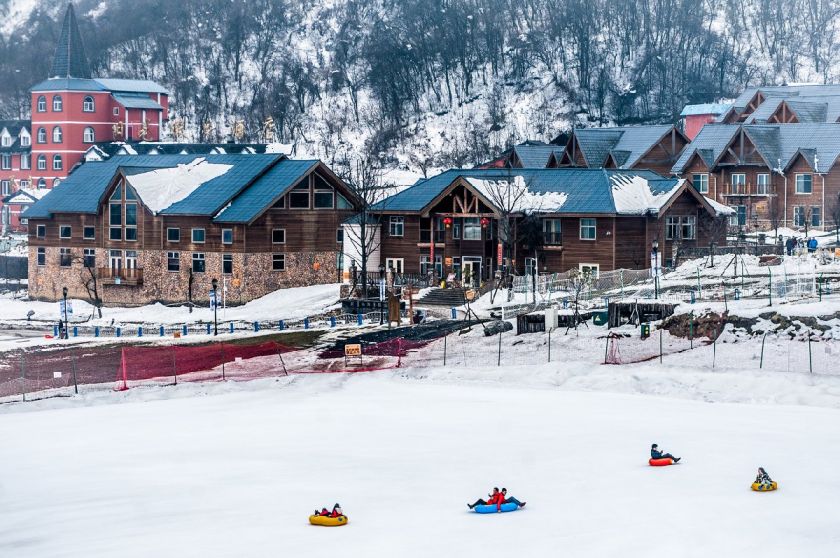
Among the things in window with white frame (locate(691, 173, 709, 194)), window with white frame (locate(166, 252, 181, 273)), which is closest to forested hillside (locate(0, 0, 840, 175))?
window with white frame (locate(691, 173, 709, 194))

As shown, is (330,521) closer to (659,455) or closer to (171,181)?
(659,455)

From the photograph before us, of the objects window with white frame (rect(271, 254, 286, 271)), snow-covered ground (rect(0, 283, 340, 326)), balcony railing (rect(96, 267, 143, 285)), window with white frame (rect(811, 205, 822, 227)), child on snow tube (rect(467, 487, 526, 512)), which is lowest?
child on snow tube (rect(467, 487, 526, 512))

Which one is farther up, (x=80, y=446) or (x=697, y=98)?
(x=697, y=98)

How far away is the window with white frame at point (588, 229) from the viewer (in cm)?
6656

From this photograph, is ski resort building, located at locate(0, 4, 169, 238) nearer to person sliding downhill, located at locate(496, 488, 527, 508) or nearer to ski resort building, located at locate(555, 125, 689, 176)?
ski resort building, located at locate(555, 125, 689, 176)

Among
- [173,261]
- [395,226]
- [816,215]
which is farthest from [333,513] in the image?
[816,215]

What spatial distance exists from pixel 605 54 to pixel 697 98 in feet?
47.5

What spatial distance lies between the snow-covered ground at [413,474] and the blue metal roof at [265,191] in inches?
1157

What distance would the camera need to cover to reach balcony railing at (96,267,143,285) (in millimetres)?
74562

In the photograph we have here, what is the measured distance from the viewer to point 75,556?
24.3 meters

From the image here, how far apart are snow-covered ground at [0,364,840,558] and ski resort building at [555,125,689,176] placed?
51.3 m

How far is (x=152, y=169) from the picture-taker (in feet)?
253

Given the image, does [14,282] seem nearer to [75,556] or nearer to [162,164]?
[162,164]

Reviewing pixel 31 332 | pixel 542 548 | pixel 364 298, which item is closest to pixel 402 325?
pixel 364 298
